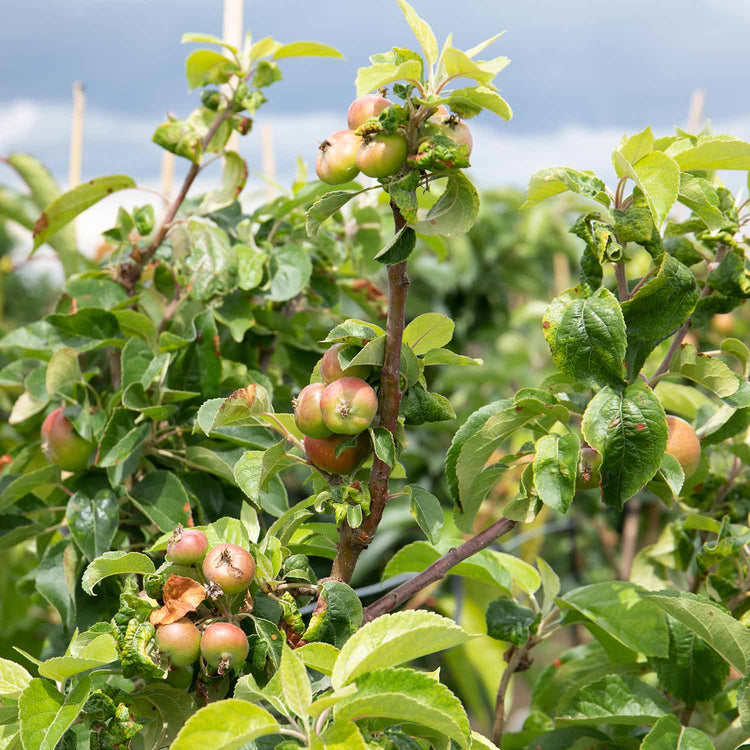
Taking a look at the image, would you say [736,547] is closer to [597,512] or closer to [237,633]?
[237,633]

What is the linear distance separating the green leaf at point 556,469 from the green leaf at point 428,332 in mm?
96

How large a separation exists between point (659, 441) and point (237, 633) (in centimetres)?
29

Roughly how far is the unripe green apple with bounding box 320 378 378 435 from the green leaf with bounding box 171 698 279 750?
0.16 meters

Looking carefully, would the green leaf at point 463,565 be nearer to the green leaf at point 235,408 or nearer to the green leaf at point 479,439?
the green leaf at point 479,439

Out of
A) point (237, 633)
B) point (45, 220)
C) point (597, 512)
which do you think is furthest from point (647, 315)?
point (597, 512)

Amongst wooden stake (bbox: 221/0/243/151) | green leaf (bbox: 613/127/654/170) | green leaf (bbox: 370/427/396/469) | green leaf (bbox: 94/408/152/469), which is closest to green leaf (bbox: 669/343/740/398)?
green leaf (bbox: 613/127/654/170)

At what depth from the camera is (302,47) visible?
93 cm

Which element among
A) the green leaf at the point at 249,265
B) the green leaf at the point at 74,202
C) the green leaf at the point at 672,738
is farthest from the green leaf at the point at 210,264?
the green leaf at the point at 672,738

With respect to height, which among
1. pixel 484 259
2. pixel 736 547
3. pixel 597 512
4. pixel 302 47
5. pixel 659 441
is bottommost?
pixel 597 512

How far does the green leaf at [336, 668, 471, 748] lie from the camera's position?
436 millimetres

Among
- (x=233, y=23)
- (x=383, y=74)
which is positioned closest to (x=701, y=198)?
(x=383, y=74)

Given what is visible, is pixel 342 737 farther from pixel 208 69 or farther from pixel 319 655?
pixel 208 69

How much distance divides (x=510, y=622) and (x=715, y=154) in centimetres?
42

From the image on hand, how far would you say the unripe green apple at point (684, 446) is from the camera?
0.64 metres
